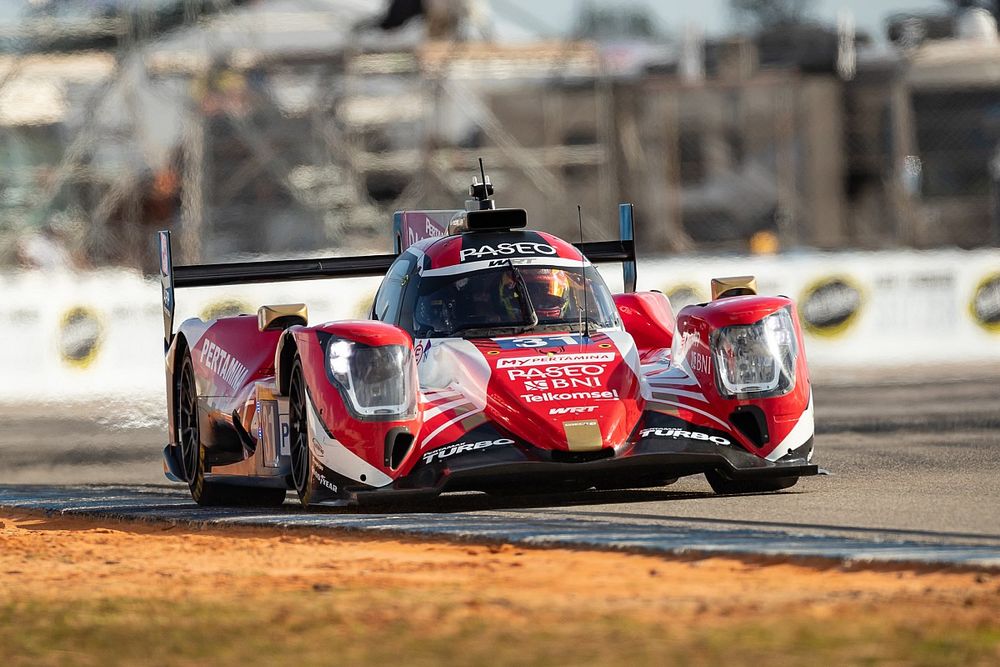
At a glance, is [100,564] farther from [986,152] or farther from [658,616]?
[986,152]

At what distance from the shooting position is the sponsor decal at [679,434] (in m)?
8.98

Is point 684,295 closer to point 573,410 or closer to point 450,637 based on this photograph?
point 573,410

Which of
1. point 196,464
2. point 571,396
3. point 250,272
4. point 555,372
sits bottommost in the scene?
point 196,464

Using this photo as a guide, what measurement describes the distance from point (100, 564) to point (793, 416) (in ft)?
11.6

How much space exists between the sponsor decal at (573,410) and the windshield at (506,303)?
1007 millimetres

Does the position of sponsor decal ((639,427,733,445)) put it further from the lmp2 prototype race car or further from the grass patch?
the grass patch

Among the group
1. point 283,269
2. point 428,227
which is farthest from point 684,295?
point 283,269

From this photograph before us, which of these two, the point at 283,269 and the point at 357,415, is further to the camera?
the point at 283,269

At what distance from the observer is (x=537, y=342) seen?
944cm

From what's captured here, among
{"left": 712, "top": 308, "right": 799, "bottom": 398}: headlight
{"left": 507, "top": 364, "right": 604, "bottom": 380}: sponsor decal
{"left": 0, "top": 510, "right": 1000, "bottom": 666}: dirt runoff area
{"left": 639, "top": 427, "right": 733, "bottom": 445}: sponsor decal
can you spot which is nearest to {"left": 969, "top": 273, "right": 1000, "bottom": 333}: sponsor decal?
{"left": 712, "top": 308, "right": 799, "bottom": 398}: headlight

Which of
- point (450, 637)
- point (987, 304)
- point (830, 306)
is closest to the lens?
point (450, 637)

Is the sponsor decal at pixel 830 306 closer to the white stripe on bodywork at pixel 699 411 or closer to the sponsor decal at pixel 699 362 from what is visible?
the sponsor decal at pixel 699 362

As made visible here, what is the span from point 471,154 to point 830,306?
13158 mm

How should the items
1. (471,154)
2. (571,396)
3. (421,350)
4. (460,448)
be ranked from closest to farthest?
(460,448), (571,396), (421,350), (471,154)
